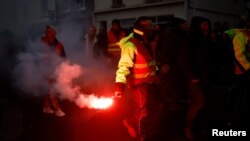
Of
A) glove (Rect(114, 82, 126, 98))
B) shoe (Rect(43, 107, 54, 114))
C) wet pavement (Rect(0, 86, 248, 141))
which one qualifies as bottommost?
wet pavement (Rect(0, 86, 248, 141))

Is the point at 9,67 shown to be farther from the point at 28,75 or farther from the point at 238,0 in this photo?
the point at 238,0

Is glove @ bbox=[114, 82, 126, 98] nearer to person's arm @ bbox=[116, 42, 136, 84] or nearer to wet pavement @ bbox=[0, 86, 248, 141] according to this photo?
person's arm @ bbox=[116, 42, 136, 84]

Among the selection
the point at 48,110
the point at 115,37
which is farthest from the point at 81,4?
the point at 48,110

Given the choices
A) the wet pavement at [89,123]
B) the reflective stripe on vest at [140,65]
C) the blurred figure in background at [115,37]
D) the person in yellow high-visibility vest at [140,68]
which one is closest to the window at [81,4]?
the blurred figure in background at [115,37]

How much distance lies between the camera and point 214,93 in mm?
7305

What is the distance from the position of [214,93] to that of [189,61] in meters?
2.27

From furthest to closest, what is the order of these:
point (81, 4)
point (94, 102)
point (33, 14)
Answer: 1. point (81, 4)
2. point (33, 14)
3. point (94, 102)

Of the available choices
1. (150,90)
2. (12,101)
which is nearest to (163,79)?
(150,90)

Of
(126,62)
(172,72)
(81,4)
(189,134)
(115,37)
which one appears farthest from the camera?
(81,4)

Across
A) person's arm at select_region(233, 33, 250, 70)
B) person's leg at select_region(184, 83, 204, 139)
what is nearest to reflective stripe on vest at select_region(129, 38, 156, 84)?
person's leg at select_region(184, 83, 204, 139)

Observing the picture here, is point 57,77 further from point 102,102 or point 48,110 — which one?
point 102,102

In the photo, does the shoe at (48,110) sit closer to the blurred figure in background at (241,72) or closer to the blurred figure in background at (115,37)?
the blurred figure in background at (115,37)

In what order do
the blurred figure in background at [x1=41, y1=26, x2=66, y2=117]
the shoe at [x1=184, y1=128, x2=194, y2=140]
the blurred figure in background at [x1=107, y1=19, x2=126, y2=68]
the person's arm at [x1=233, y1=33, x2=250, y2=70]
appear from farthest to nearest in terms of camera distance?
the blurred figure in background at [x1=107, y1=19, x2=126, y2=68] < the blurred figure in background at [x1=41, y1=26, x2=66, y2=117] < the shoe at [x1=184, y1=128, x2=194, y2=140] < the person's arm at [x1=233, y1=33, x2=250, y2=70]

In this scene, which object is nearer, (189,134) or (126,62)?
(126,62)
